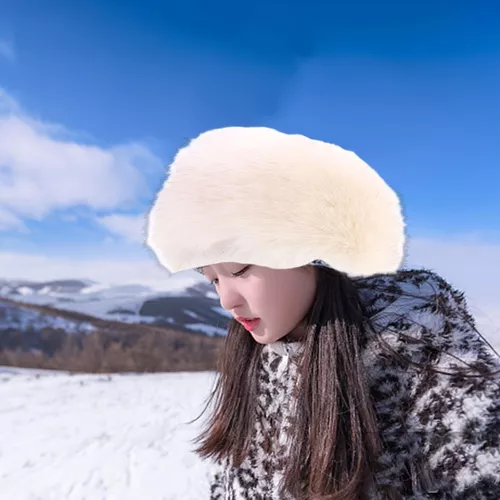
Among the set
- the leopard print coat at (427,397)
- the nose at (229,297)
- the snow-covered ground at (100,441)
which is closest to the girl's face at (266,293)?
the nose at (229,297)

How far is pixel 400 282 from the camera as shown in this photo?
1.29 meters

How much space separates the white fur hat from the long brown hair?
15cm

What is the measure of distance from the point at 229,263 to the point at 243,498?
0.79 metres

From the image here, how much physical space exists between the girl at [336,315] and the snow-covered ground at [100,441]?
1.05 metres

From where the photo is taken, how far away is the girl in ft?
3.32

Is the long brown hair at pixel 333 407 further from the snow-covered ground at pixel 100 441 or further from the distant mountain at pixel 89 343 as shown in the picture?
the distant mountain at pixel 89 343

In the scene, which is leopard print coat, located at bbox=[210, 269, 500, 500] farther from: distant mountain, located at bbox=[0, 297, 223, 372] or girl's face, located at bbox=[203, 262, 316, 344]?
distant mountain, located at bbox=[0, 297, 223, 372]

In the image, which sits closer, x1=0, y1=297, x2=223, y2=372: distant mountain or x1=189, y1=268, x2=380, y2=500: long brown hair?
x1=189, y1=268, x2=380, y2=500: long brown hair

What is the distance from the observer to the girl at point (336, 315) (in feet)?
3.32

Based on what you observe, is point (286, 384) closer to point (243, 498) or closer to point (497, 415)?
point (243, 498)

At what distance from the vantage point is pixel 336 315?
113cm

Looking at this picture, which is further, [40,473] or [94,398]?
[94,398]

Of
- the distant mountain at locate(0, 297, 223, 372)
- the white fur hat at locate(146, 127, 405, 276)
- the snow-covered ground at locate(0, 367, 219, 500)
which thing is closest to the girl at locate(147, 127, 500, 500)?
the white fur hat at locate(146, 127, 405, 276)

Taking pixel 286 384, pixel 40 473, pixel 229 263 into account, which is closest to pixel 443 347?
pixel 286 384
